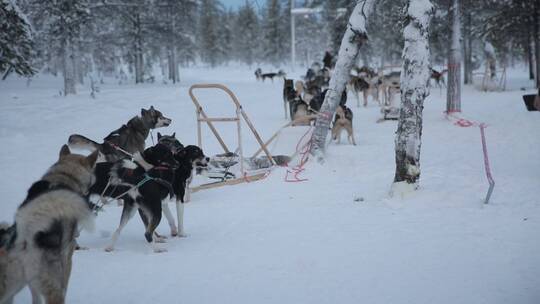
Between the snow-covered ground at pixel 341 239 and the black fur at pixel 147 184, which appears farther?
the black fur at pixel 147 184

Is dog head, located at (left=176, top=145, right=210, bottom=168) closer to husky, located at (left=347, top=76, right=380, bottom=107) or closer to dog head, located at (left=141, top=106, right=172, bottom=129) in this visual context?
dog head, located at (left=141, top=106, right=172, bottom=129)

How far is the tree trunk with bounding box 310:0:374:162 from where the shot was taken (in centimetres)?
870

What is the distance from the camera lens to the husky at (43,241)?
2682 mm

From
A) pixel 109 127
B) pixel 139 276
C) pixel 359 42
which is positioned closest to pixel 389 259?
pixel 139 276

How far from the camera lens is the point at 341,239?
4.71 m

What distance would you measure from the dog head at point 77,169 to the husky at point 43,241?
0.76ft

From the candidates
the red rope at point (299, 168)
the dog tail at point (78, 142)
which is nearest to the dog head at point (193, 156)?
the dog tail at point (78, 142)

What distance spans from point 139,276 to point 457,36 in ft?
43.8

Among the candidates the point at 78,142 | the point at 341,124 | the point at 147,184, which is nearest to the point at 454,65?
the point at 341,124

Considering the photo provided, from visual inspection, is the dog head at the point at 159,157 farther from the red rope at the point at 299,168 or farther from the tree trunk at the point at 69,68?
the tree trunk at the point at 69,68

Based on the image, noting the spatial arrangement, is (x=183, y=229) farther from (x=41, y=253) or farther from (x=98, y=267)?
(x=41, y=253)

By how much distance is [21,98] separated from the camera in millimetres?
17812

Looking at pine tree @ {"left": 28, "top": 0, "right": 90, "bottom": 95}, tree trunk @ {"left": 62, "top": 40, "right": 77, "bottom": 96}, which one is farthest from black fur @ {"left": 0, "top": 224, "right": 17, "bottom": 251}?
tree trunk @ {"left": 62, "top": 40, "right": 77, "bottom": 96}

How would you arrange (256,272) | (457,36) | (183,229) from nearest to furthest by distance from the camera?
(256,272) → (183,229) → (457,36)
